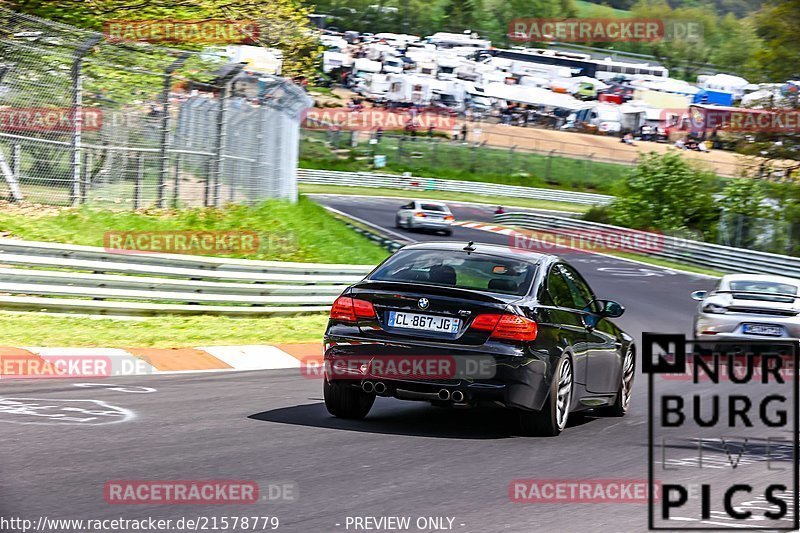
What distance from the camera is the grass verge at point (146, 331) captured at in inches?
473

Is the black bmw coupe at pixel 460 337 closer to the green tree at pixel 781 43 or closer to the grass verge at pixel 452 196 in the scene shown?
the green tree at pixel 781 43

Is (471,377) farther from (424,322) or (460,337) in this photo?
(424,322)

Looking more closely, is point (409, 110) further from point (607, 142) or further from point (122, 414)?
point (122, 414)

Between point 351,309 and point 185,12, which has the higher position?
point 185,12

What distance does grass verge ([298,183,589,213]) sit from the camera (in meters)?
60.8

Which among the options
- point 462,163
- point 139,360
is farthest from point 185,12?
point 462,163

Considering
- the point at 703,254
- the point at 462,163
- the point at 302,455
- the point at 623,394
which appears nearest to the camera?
the point at 302,455

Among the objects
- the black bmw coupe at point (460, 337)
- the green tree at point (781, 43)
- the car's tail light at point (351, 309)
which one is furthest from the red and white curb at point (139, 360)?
the green tree at point (781, 43)

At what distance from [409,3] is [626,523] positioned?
162 m

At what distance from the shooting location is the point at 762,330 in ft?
51.4

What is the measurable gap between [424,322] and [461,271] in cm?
79

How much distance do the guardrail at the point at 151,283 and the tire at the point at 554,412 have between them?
6.74 m

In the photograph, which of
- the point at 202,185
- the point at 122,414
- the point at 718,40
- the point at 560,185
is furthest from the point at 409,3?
the point at 122,414

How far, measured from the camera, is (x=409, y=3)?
163m
